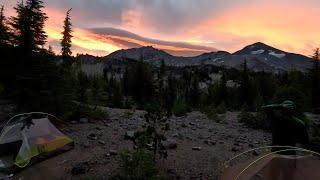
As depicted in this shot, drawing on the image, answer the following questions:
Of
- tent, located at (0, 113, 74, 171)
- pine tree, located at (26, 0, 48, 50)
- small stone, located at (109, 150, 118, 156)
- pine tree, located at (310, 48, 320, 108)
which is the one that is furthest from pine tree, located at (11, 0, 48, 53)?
pine tree, located at (310, 48, 320, 108)

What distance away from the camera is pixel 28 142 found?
41.2 ft

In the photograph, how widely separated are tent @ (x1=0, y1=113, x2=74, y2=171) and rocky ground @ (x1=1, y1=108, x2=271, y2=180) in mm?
267

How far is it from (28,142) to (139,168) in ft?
14.0

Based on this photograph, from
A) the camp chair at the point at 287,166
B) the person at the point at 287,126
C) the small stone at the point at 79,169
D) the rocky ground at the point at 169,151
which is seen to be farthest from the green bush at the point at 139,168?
the person at the point at 287,126

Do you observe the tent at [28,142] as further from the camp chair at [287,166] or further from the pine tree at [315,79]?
the pine tree at [315,79]

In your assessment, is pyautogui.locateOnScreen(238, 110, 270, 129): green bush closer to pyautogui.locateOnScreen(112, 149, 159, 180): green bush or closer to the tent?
the tent

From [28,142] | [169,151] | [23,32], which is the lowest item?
[169,151]

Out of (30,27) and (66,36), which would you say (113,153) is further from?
(66,36)

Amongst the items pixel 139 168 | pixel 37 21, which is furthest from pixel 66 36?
pixel 139 168

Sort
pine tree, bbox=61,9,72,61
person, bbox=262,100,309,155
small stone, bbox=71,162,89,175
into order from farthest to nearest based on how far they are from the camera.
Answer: pine tree, bbox=61,9,72,61 < small stone, bbox=71,162,89,175 < person, bbox=262,100,309,155

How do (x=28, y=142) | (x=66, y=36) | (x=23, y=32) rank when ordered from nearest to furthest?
(x=28, y=142) → (x=23, y=32) → (x=66, y=36)

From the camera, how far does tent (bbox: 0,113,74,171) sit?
12311 millimetres

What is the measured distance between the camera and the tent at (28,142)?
1231 centimetres

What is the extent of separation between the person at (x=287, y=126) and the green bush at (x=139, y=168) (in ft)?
10.2
